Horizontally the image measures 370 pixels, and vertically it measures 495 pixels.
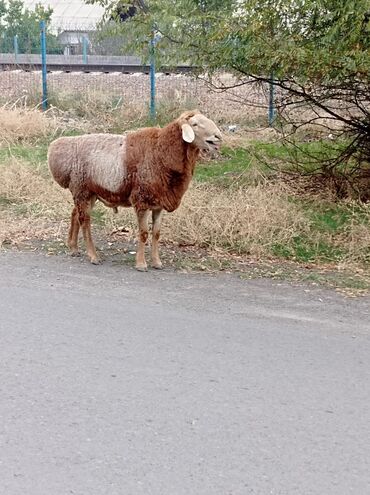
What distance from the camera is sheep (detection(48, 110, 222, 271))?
23.4 feet

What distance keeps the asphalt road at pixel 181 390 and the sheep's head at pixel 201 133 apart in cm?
146

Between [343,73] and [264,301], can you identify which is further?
[343,73]

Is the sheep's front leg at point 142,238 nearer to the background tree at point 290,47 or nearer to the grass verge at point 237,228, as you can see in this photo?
the grass verge at point 237,228

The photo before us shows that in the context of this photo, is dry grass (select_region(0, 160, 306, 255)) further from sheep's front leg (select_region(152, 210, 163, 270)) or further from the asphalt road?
the asphalt road

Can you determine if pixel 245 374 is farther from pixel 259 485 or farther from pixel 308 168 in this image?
pixel 308 168

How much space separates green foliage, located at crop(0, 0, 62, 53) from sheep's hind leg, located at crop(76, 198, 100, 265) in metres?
17.9

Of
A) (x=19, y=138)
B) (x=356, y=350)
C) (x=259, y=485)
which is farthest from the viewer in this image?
(x=19, y=138)

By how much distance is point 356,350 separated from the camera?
5168 mm

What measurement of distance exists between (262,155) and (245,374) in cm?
846

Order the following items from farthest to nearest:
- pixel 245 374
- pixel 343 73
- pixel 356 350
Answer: pixel 343 73, pixel 356 350, pixel 245 374

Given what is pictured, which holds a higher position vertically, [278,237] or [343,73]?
[343,73]

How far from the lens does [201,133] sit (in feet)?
22.9

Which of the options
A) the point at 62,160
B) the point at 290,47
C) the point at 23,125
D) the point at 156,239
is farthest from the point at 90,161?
the point at 23,125

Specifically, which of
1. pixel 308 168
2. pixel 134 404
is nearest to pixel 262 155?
pixel 308 168
